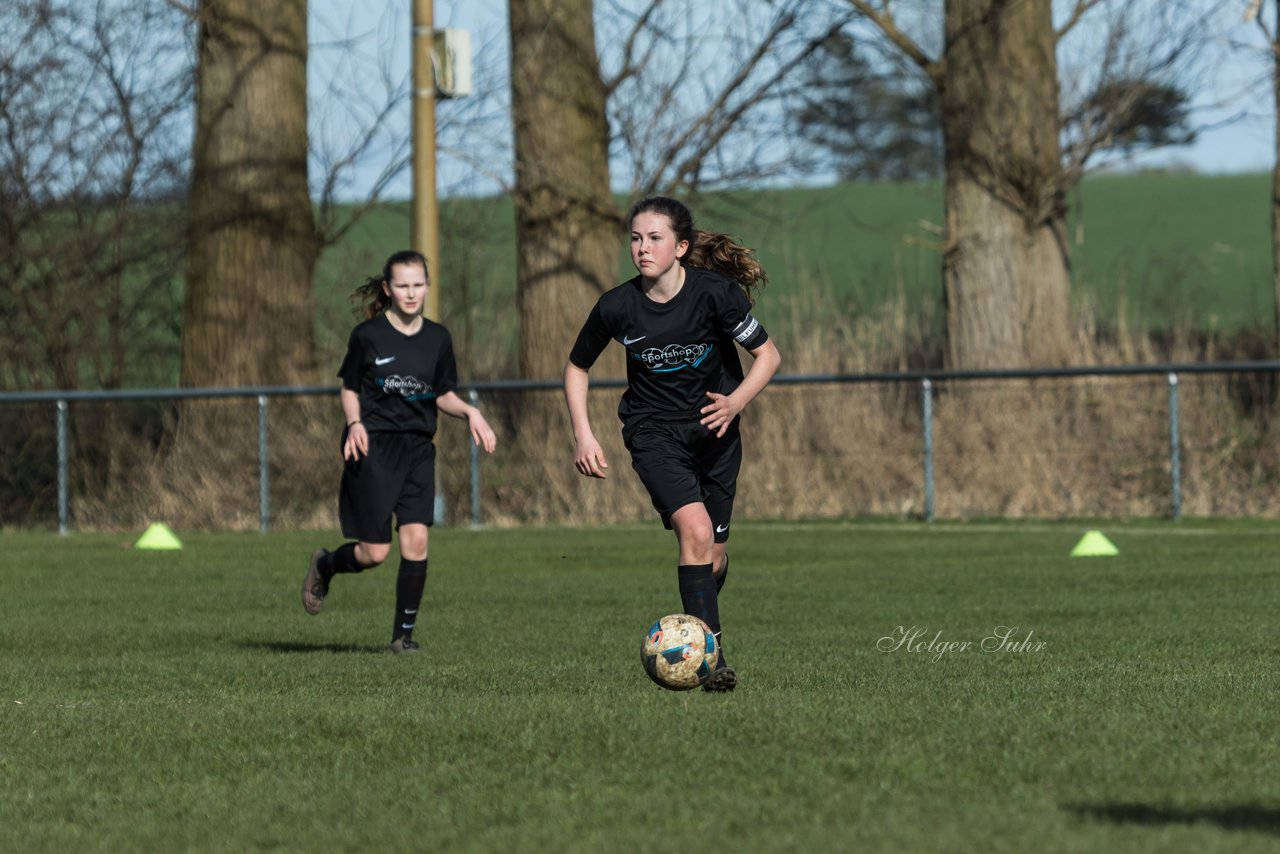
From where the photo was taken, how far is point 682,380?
765 cm

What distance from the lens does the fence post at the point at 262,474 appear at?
1878 cm

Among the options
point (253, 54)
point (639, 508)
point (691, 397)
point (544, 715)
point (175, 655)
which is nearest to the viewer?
point (544, 715)

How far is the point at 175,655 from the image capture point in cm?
906

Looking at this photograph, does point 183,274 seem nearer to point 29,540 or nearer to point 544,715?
point 29,540

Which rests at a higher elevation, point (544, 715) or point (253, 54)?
point (253, 54)

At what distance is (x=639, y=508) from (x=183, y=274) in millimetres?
6208

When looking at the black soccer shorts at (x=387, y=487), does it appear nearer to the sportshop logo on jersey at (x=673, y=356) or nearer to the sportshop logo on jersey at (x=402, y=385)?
the sportshop logo on jersey at (x=402, y=385)

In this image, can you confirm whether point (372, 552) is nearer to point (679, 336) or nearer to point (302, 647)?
point (302, 647)

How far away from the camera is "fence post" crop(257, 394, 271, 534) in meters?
18.8

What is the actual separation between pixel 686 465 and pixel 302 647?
2.71m

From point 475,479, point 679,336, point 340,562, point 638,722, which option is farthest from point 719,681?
point 475,479

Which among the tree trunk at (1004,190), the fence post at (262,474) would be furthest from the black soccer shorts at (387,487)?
the tree trunk at (1004,190)

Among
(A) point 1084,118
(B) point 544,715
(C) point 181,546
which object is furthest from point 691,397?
(A) point 1084,118

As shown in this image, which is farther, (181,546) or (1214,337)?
(1214,337)
